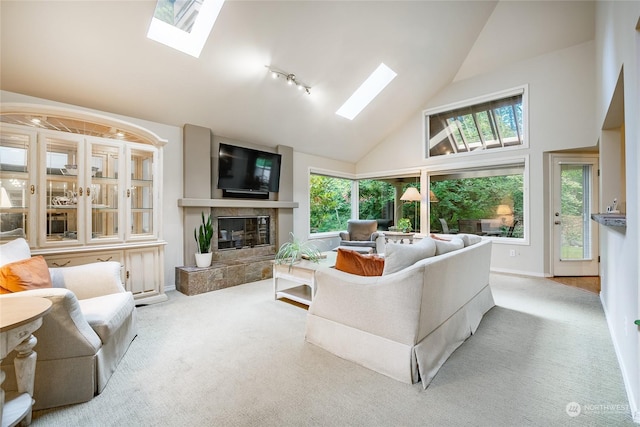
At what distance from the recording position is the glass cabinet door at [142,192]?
329 cm

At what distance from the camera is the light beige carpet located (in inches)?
59.1

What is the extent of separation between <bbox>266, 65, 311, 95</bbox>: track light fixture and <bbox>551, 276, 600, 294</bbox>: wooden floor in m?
4.90

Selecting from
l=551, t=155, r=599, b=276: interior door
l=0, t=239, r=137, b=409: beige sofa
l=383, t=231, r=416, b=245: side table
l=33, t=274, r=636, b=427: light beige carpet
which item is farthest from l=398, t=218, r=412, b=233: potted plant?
l=0, t=239, r=137, b=409: beige sofa

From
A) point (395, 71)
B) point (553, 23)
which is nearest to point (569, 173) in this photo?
point (553, 23)

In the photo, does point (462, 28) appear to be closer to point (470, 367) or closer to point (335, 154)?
point (335, 154)

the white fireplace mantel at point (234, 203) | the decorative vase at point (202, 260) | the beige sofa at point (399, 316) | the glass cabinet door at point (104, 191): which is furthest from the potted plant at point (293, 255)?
the glass cabinet door at point (104, 191)

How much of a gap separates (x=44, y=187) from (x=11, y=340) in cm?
206

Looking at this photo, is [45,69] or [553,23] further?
[553,23]

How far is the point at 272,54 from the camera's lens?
3.54 metres

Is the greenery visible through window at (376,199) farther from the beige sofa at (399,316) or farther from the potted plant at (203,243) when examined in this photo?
the beige sofa at (399,316)

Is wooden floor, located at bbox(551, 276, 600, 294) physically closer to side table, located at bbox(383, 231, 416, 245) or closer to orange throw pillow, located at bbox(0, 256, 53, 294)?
side table, located at bbox(383, 231, 416, 245)

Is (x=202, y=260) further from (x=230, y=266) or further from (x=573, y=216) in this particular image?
(x=573, y=216)

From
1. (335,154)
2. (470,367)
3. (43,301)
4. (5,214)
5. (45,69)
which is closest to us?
(43,301)

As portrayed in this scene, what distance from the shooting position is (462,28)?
440 centimetres
